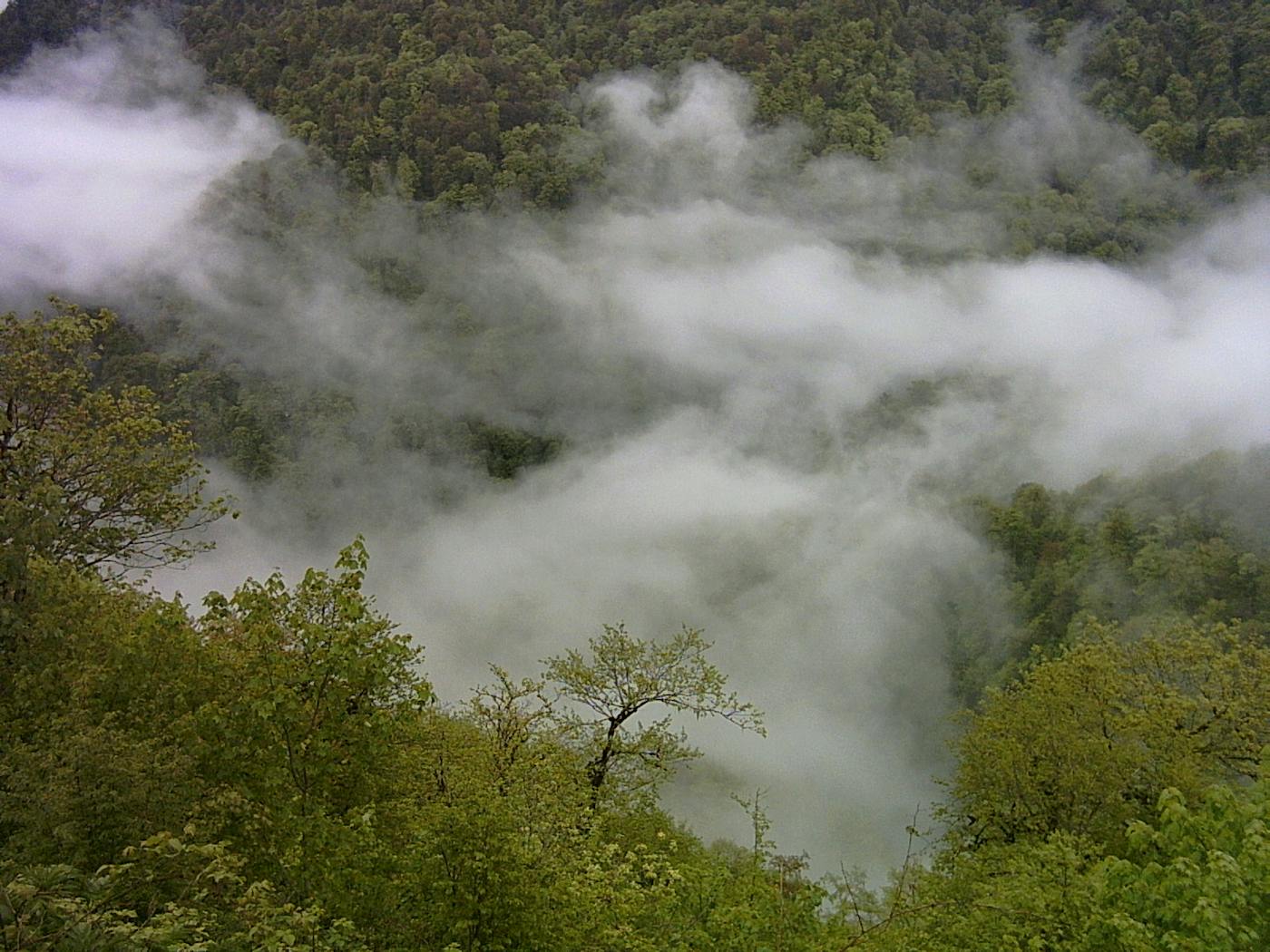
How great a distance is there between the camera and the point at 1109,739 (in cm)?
3034

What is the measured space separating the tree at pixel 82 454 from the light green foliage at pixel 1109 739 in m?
26.7

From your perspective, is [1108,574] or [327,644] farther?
[1108,574]

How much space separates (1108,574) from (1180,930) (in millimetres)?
111492

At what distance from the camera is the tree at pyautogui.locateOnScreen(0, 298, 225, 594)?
17.7 meters

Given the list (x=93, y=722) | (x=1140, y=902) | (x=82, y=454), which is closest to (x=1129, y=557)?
(x=1140, y=902)

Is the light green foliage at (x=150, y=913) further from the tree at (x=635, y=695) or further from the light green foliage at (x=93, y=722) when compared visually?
the tree at (x=635, y=695)

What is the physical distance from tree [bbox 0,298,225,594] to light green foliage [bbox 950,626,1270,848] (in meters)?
26.7

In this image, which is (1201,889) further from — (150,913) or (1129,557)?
(1129,557)

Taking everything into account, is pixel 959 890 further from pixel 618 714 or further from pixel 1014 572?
pixel 1014 572

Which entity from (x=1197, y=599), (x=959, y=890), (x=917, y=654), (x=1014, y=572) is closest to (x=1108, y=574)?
(x=1197, y=599)

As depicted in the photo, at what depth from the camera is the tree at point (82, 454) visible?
58.1 ft

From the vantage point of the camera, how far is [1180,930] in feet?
46.9

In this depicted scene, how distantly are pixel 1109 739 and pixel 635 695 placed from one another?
1644cm

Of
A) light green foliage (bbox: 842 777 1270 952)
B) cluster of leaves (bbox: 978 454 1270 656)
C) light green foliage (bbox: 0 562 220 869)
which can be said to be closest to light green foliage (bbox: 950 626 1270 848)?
light green foliage (bbox: 842 777 1270 952)
